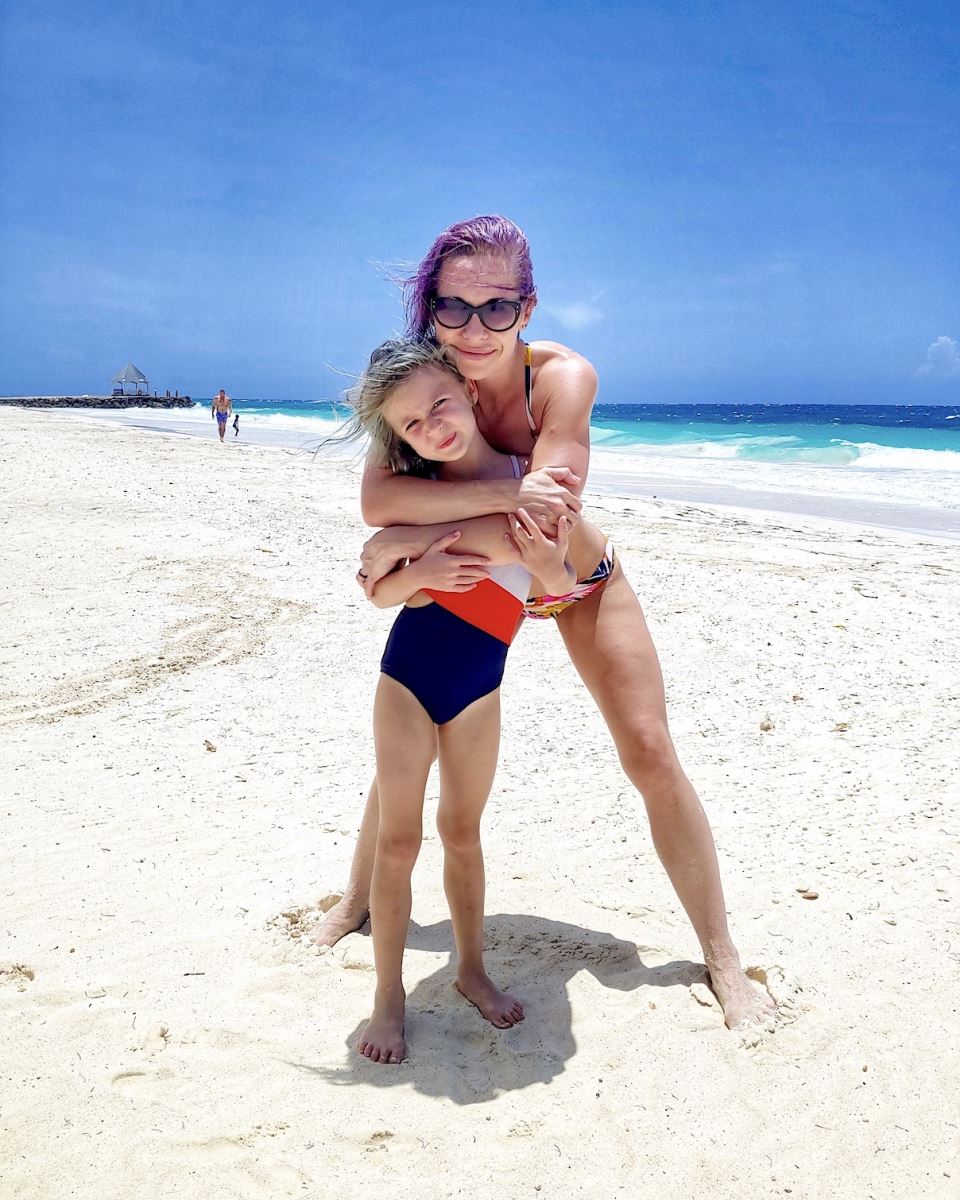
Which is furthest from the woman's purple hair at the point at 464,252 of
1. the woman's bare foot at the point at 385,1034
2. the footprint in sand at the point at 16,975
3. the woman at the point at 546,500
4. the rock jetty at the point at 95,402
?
the rock jetty at the point at 95,402

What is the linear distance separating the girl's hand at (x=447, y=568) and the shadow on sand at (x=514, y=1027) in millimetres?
1365

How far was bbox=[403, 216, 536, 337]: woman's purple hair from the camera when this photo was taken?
107 inches

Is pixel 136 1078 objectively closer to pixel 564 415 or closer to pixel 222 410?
pixel 564 415

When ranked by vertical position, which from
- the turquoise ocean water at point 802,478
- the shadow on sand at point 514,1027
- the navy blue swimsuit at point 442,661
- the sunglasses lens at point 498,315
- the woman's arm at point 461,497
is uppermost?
the sunglasses lens at point 498,315

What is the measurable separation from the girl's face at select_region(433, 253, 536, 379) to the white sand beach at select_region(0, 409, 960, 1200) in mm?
2004

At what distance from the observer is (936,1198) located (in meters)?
2.17

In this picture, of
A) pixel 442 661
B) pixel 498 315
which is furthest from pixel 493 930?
pixel 498 315

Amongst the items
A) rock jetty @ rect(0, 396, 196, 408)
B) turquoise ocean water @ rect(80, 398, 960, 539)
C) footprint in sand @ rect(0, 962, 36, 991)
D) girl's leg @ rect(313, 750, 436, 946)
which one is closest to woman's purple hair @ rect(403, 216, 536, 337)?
turquoise ocean water @ rect(80, 398, 960, 539)

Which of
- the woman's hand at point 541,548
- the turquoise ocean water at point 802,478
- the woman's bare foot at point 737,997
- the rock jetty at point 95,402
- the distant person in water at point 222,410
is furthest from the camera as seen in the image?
the rock jetty at point 95,402

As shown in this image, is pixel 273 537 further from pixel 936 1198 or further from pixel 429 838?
pixel 936 1198

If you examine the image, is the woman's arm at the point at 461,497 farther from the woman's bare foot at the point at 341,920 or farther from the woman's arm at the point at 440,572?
the woman's bare foot at the point at 341,920

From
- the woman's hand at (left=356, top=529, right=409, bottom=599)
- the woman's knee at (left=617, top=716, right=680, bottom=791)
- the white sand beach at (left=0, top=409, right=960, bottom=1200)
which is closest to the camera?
the white sand beach at (left=0, top=409, right=960, bottom=1200)

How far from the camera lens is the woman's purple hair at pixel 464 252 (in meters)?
2.71

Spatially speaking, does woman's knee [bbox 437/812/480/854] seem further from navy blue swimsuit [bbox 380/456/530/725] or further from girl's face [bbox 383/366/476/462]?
girl's face [bbox 383/366/476/462]
